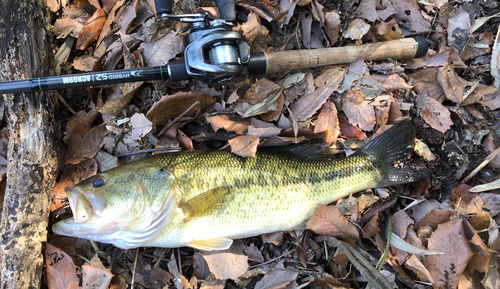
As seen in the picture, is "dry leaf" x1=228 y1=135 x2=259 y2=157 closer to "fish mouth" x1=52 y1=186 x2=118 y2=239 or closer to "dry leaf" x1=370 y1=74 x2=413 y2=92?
"fish mouth" x1=52 y1=186 x2=118 y2=239

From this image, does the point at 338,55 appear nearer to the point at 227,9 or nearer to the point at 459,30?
the point at 227,9

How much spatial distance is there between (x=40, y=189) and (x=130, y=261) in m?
0.93

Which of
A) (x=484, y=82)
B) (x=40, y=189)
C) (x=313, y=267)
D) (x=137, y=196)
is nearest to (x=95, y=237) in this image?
(x=137, y=196)

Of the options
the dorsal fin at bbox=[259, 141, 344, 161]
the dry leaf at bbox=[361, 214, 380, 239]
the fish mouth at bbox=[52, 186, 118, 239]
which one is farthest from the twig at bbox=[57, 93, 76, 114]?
the dry leaf at bbox=[361, 214, 380, 239]

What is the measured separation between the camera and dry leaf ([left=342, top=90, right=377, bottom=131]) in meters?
2.63

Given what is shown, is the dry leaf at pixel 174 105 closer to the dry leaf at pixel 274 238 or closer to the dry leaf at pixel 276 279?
the dry leaf at pixel 274 238

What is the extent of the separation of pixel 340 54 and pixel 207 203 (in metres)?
1.76

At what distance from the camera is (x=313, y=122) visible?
8.77 ft

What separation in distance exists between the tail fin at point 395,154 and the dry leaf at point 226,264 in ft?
4.54

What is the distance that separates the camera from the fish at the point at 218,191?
2.06 m

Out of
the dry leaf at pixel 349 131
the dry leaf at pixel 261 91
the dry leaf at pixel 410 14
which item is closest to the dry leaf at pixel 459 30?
the dry leaf at pixel 410 14

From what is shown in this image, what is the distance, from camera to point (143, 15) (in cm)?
269

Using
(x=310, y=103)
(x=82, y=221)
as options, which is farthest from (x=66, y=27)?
(x=310, y=103)

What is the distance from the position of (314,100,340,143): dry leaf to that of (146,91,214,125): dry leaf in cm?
99
